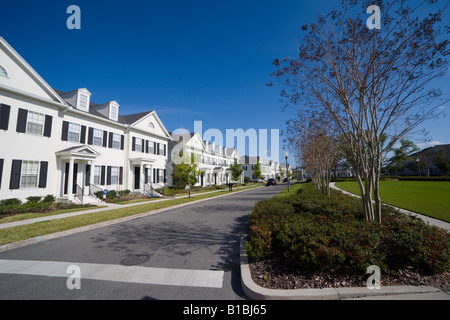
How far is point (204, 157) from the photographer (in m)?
37.0

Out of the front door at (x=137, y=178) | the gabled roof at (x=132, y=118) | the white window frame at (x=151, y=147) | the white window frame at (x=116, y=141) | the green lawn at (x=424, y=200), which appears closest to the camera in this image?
the green lawn at (x=424, y=200)

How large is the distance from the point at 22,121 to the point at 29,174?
3361 mm

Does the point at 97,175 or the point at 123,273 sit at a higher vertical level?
the point at 97,175

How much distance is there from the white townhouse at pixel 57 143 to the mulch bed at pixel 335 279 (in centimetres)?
1553

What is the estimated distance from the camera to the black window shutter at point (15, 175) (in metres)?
11.6

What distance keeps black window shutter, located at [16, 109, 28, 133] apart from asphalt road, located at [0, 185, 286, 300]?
10.2m

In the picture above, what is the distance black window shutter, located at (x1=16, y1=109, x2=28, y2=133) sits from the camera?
39.8ft

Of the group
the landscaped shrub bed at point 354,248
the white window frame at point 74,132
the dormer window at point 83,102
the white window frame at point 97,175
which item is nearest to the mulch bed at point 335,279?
the landscaped shrub bed at point 354,248

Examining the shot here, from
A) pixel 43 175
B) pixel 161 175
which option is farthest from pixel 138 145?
pixel 43 175

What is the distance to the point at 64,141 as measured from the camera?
14812 mm

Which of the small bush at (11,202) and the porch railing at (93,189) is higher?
the porch railing at (93,189)

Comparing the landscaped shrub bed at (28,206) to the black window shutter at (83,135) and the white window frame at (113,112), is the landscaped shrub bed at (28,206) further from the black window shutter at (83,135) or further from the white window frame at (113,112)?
the white window frame at (113,112)

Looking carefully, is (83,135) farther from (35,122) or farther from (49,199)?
(49,199)
